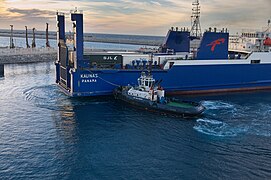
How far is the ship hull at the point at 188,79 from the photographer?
30234 millimetres

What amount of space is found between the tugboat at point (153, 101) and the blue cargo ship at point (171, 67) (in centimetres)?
288

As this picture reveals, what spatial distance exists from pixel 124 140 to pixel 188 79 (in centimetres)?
1678

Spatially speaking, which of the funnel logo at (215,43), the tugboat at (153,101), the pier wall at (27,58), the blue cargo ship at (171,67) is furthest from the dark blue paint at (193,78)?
the pier wall at (27,58)

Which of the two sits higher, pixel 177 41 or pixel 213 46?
pixel 177 41

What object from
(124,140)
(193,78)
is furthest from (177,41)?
(124,140)

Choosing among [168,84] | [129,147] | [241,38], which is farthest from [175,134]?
[241,38]

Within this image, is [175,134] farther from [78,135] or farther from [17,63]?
[17,63]

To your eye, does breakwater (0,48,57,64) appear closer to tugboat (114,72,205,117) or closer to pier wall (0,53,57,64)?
pier wall (0,53,57,64)

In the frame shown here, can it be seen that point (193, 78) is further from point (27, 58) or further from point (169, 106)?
point (27, 58)

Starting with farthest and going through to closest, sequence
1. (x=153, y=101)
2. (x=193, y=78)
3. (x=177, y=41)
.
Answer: (x=177, y=41) → (x=193, y=78) → (x=153, y=101)

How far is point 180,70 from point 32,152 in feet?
69.0

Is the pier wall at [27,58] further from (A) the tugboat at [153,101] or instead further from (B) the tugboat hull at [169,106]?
(B) the tugboat hull at [169,106]

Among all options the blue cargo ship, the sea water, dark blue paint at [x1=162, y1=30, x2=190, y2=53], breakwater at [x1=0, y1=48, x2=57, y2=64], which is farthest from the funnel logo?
breakwater at [x1=0, y1=48, x2=57, y2=64]

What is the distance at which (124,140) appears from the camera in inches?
800
